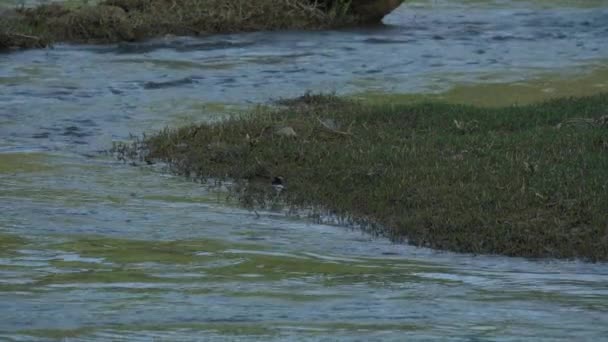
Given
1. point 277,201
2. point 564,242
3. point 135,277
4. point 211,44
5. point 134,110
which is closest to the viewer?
point 135,277

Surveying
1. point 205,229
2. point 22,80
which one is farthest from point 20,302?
point 22,80

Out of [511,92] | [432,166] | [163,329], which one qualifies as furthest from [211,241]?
[511,92]

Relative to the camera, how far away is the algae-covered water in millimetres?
7840

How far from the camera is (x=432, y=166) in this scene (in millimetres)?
11875

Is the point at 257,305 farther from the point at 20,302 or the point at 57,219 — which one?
the point at 57,219

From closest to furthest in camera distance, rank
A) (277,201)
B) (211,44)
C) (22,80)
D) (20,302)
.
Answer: (20,302) → (277,201) → (22,80) → (211,44)

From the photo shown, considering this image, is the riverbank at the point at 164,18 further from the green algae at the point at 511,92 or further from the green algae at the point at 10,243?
the green algae at the point at 10,243

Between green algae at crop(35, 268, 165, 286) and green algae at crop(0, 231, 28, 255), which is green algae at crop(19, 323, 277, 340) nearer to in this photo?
green algae at crop(35, 268, 165, 286)

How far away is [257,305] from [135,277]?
1122 mm

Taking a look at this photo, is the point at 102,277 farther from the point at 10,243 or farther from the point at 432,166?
the point at 432,166

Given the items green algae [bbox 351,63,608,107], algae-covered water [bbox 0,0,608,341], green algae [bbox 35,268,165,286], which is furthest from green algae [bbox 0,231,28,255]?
green algae [bbox 351,63,608,107]

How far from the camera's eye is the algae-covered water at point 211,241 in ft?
25.7

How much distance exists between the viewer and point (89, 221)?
35.9ft

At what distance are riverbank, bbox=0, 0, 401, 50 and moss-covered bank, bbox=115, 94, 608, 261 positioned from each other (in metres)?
6.88
